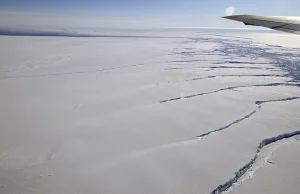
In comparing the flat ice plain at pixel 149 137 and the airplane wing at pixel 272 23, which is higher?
the airplane wing at pixel 272 23

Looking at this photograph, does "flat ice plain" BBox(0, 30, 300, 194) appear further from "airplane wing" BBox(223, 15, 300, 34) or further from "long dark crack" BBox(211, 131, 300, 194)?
"airplane wing" BBox(223, 15, 300, 34)

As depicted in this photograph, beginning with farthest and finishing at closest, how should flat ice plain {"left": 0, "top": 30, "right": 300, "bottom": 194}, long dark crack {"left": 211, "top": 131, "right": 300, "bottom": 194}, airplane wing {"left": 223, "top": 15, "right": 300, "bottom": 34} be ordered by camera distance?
1. flat ice plain {"left": 0, "top": 30, "right": 300, "bottom": 194}
2. long dark crack {"left": 211, "top": 131, "right": 300, "bottom": 194}
3. airplane wing {"left": 223, "top": 15, "right": 300, "bottom": 34}

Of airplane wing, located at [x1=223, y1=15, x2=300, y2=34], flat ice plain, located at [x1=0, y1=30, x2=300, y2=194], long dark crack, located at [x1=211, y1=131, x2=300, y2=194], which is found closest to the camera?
airplane wing, located at [x1=223, y1=15, x2=300, y2=34]

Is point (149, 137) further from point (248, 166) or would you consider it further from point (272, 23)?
point (272, 23)

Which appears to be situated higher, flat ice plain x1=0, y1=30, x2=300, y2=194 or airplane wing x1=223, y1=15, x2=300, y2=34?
airplane wing x1=223, y1=15, x2=300, y2=34

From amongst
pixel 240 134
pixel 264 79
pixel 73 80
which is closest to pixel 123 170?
pixel 240 134

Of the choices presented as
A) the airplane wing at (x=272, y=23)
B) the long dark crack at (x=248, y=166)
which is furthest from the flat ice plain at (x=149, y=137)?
the airplane wing at (x=272, y=23)

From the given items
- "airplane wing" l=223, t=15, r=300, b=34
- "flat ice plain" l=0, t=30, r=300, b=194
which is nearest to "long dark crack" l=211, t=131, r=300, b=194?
"flat ice plain" l=0, t=30, r=300, b=194

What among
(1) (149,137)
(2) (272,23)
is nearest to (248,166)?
(1) (149,137)

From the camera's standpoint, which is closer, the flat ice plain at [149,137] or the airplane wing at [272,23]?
the airplane wing at [272,23]

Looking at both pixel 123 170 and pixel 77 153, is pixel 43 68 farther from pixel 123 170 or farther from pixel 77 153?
pixel 123 170

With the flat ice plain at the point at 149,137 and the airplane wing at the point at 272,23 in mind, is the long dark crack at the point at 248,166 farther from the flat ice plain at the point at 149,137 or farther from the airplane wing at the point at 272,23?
the airplane wing at the point at 272,23
